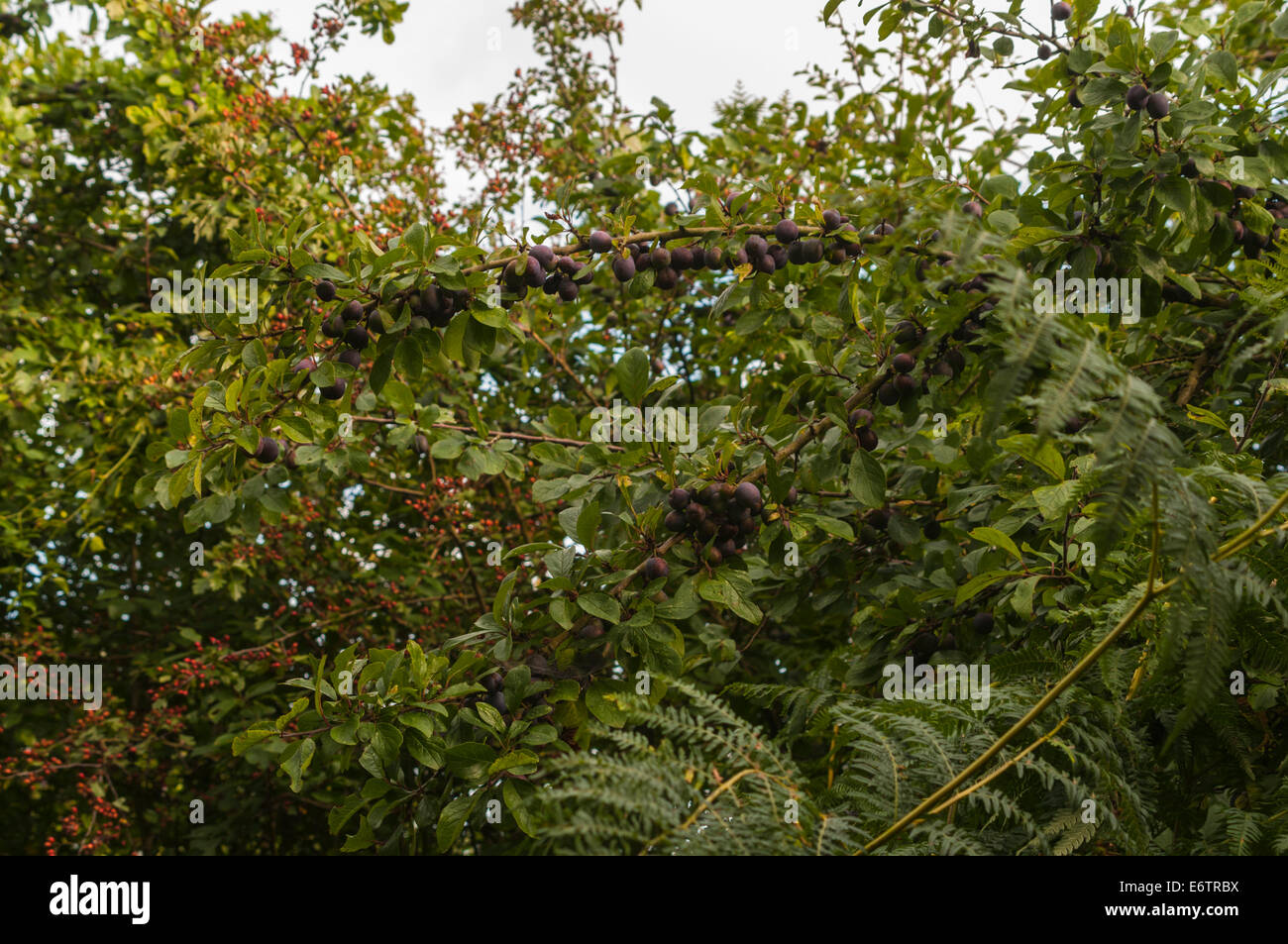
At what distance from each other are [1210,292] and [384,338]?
215cm

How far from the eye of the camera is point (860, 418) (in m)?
2.09

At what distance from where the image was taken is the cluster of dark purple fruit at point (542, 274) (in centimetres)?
204

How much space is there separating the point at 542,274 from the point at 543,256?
5 centimetres

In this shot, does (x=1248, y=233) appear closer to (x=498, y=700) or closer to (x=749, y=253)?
(x=749, y=253)

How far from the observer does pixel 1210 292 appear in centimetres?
261

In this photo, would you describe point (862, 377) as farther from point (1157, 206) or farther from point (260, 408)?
point (260, 408)

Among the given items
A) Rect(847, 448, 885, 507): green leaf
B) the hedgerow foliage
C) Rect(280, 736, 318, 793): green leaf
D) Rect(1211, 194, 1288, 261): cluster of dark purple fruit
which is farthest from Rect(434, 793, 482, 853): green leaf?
Rect(1211, 194, 1288, 261): cluster of dark purple fruit

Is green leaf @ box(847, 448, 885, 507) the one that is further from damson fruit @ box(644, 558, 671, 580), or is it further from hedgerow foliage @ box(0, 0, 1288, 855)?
damson fruit @ box(644, 558, 671, 580)

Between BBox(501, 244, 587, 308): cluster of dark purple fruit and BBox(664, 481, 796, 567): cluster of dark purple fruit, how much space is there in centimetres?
50

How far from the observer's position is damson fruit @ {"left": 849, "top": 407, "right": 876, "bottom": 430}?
2.08 metres

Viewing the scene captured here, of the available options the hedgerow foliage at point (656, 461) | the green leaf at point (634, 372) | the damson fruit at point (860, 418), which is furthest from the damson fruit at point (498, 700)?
the damson fruit at point (860, 418)

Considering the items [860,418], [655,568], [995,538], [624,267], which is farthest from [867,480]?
[624,267]

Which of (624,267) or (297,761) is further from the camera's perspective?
(624,267)
